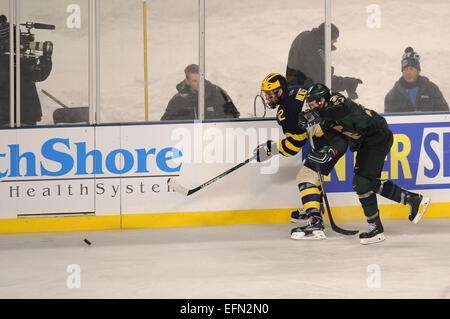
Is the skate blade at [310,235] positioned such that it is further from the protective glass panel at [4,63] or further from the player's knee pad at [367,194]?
the protective glass panel at [4,63]

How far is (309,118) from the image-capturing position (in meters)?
5.18

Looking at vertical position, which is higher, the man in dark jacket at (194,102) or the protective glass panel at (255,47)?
the protective glass panel at (255,47)

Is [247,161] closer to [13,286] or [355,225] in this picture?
[355,225]

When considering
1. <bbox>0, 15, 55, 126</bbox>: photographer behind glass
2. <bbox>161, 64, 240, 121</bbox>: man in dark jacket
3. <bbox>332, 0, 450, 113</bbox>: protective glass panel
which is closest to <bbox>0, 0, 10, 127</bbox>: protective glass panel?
<bbox>0, 15, 55, 126</bbox>: photographer behind glass

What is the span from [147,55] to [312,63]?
1.28m

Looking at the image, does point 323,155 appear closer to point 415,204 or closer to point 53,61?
point 415,204

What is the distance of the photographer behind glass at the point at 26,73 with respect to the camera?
19.6 feet

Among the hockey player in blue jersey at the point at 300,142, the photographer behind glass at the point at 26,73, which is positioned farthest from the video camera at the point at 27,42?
the hockey player in blue jersey at the point at 300,142

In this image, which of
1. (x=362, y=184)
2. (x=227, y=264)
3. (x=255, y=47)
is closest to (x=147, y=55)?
(x=255, y=47)

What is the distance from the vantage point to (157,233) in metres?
5.77

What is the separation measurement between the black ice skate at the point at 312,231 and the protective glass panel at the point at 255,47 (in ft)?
3.65

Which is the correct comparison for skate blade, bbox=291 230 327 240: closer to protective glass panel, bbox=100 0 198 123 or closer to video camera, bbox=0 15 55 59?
protective glass panel, bbox=100 0 198 123

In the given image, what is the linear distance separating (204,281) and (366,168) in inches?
61.9
